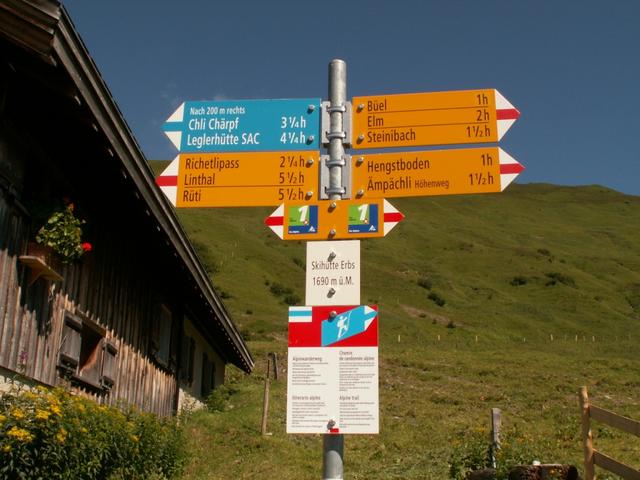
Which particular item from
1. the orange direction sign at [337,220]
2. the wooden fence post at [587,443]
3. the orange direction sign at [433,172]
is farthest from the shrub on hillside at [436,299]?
the orange direction sign at [337,220]

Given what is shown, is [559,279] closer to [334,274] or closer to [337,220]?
[337,220]

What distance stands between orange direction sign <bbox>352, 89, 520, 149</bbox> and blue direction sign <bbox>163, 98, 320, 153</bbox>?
459 mm

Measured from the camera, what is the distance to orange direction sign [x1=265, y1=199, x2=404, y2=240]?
598 centimetres

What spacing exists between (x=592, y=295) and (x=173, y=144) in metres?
79.7

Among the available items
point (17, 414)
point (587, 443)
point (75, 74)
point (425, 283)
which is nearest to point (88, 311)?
point (75, 74)

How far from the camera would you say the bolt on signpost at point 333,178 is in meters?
5.46

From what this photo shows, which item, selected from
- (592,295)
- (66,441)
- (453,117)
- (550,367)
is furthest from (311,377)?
(592,295)

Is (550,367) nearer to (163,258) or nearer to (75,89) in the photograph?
(163,258)

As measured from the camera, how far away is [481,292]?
260 ft

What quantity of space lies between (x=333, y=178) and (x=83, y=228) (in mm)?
5907

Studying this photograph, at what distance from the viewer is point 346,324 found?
Answer: 5609 mm

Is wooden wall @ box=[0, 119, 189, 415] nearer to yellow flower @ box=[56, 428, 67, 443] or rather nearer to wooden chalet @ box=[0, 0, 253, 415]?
wooden chalet @ box=[0, 0, 253, 415]

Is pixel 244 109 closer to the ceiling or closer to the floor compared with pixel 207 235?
closer to the floor

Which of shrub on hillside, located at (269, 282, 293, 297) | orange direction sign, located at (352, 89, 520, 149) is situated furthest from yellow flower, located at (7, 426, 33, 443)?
shrub on hillside, located at (269, 282, 293, 297)
